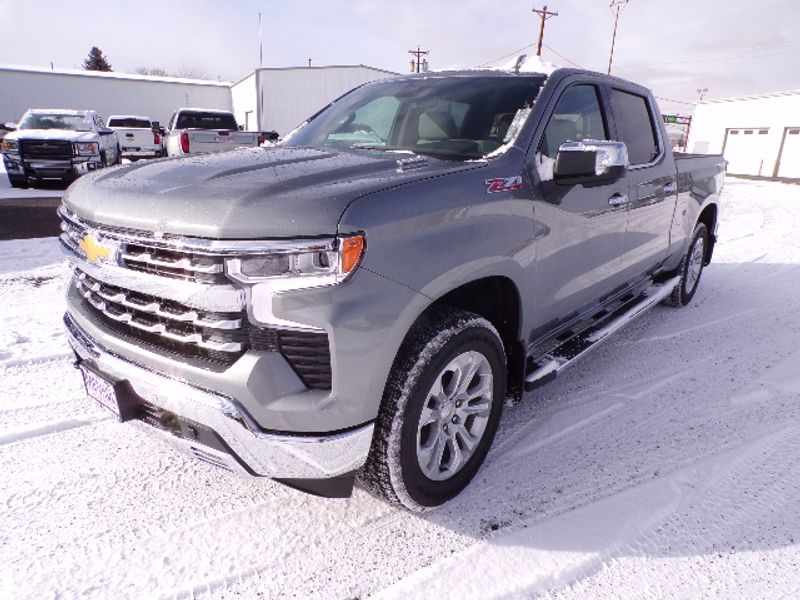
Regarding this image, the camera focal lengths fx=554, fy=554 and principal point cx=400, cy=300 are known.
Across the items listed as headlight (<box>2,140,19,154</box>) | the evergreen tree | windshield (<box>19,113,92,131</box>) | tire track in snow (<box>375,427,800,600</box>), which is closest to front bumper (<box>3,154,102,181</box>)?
headlight (<box>2,140,19,154</box>)

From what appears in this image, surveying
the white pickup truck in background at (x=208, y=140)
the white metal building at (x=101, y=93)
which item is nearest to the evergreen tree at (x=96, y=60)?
the white metal building at (x=101, y=93)

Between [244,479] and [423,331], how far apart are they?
1172 millimetres

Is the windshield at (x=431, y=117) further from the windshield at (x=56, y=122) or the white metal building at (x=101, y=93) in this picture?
the white metal building at (x=101, y=93)

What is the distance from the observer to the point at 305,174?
2.07m

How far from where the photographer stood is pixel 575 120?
3.09m

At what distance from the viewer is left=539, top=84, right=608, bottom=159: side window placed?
276 centimetres

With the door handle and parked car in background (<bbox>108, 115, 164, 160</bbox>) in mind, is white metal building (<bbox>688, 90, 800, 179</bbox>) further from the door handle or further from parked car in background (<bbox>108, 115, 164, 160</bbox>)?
the door handle

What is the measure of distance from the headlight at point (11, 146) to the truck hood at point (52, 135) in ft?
0.26

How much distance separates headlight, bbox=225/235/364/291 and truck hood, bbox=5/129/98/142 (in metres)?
12.1

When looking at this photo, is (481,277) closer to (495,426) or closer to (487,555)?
(495,426)

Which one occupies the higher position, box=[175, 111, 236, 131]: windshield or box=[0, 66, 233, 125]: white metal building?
box=[0, 66, 233, 125]: white metal building

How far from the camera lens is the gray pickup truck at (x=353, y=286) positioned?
1738 mm

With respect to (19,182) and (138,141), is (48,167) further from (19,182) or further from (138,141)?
(138,141)

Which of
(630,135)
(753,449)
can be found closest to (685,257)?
(630,135)
